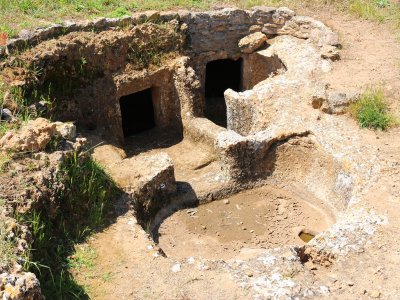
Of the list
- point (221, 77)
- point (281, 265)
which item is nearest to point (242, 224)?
point (281, 265)

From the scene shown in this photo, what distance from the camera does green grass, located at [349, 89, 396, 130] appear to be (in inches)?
388

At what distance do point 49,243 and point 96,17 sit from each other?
20.9 ft

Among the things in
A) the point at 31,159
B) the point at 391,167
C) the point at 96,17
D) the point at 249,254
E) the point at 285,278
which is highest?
the point at 96,17

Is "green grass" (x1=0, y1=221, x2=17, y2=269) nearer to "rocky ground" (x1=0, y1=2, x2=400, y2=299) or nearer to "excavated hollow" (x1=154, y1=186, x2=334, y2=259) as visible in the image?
"rocky ground" (x1=0, y1=2, x2=400, y2=299)

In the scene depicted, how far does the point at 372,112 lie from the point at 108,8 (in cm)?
659

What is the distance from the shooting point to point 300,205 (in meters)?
9.96

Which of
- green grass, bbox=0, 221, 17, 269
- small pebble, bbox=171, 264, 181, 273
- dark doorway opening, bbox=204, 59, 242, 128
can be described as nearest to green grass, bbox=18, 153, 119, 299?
green grass, bbox=0, 221, 17, 269

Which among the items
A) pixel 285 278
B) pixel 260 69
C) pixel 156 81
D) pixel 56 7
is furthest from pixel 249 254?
pixel 56 7

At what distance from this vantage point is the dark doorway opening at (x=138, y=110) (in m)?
13.7

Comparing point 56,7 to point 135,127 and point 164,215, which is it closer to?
point 135,127

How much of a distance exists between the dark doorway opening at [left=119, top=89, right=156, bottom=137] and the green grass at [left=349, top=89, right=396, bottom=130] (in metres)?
5.60

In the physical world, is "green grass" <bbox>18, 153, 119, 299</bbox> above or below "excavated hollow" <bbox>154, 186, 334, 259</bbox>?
above

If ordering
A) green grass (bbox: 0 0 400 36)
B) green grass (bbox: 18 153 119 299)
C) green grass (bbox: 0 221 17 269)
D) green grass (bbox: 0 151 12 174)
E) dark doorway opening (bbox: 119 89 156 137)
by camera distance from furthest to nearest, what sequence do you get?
dark doorway opening (bbox: 119 89 156 137) → green grass (bbox: 0 0 400 36) → green grass (bbox: 0 151 12 174) → green grass (bbox: 18 153 119 299) → green grass (bbox: 0 221 17 269)

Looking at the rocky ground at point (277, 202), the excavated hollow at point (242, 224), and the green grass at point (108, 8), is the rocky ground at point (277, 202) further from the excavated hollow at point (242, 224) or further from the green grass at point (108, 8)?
the green grass at point (108, 8)
